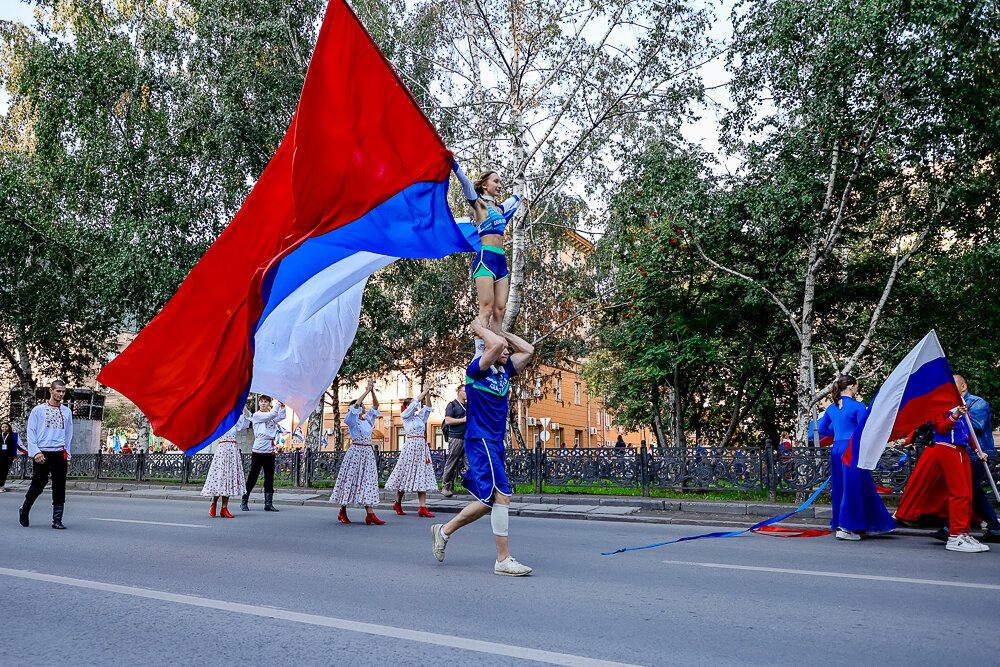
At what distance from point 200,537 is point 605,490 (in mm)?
8803

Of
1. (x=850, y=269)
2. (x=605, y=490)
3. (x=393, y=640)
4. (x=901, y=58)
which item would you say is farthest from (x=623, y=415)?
(x=393, y=640)

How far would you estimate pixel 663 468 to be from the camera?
1527cm

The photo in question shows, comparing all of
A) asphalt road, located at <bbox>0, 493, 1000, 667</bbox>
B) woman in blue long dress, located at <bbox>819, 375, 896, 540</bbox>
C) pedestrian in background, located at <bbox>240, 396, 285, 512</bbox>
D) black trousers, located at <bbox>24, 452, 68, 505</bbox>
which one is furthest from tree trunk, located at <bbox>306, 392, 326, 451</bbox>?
woman in blue long dress, located at <bbox>819, 375, 896, 540</bbox>

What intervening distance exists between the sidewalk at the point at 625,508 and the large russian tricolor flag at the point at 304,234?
7.15 metres

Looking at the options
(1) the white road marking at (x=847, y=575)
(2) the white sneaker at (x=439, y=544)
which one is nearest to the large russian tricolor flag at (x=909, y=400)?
(1) the white road marking at (x=847, y=575)

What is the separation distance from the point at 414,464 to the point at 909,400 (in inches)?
300

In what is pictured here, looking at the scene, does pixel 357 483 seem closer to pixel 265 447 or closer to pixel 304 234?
pixel 265 447

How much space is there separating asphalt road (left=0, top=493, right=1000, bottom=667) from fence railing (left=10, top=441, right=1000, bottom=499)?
4.21 metres

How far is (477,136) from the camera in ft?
66.7

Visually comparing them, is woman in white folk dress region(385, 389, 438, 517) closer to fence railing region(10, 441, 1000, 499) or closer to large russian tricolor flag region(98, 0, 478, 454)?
fence railing region(10, 441, 1000, 499)

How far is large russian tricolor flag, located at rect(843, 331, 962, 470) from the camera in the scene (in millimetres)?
8945

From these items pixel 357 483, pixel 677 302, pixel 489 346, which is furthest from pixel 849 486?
pixel 677 302

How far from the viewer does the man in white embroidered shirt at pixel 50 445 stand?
1064 cm

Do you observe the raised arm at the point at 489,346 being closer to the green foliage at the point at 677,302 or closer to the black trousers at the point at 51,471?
the black trousers at the point at 51,471
